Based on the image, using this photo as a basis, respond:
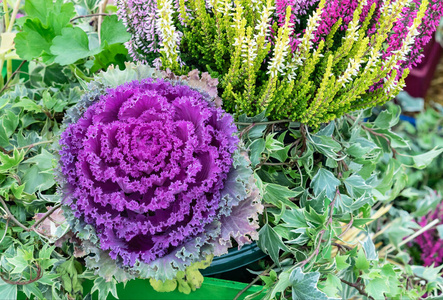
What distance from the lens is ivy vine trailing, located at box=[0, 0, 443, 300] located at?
671 millimetres

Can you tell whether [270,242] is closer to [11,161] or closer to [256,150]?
[256,150]

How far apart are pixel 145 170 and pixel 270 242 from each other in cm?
29

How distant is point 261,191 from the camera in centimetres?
75

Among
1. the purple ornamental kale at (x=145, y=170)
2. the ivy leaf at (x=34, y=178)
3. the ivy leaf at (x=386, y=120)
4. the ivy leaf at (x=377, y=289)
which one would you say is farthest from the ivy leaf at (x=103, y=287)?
the ivy leaf at (x=386, y=120)

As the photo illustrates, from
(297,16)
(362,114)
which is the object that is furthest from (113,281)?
(362,114)

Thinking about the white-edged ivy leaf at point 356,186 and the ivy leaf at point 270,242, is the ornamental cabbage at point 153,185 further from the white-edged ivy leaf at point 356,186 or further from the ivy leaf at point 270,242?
the white-edged ivy leaf at point 356,186

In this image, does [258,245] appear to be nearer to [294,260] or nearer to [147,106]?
[294,260]

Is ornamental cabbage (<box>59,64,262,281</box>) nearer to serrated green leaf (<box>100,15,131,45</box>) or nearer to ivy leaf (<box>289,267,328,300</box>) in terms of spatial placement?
ivy leaf (<box>289,267,328,300</box>)

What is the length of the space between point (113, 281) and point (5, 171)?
0.32 m

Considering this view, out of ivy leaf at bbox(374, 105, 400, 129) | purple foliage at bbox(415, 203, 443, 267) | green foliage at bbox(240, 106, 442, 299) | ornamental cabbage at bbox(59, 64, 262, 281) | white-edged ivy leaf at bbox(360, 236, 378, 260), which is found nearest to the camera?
ornamental cabbage at bbox(59, 64, 262, 281)

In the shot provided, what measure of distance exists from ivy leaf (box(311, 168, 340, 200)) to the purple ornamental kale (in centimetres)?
23

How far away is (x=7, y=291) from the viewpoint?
2.43 feet

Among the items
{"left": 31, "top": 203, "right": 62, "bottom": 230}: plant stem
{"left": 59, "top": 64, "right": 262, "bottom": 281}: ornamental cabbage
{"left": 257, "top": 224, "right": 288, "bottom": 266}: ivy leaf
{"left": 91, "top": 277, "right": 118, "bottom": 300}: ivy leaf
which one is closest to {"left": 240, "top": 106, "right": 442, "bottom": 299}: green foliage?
{"left": 257, "top": 224, "right": 288, "bottom": 266}: ivy leaf

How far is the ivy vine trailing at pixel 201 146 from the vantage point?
67cm
